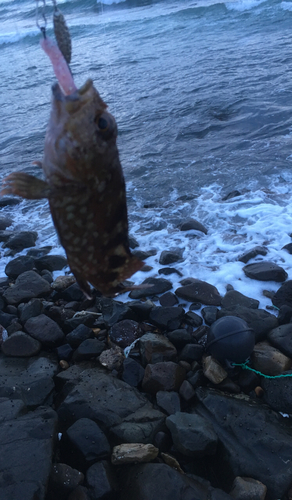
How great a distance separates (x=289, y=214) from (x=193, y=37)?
65.9 feet

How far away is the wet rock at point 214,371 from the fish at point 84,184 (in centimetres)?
262

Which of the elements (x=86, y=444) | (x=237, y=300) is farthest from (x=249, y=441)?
(x=237, y=300)

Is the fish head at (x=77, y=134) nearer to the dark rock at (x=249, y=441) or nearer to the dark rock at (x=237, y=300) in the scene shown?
the dark rock at (x=249, y=441)

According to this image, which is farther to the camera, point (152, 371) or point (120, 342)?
point (120, 342)

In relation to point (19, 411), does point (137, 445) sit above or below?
below

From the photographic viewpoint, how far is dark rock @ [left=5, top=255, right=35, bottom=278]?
6.77 meters

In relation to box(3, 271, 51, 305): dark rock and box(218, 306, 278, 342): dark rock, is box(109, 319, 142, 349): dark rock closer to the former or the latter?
box(218, 306, 278, 342): dark rock

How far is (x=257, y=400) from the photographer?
13.9 ft

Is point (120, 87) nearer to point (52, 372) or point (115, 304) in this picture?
point (115, 304)

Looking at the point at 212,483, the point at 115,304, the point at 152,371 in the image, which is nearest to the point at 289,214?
the point at 115,304

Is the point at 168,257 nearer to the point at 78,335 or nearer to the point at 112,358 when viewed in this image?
the point at 78,335

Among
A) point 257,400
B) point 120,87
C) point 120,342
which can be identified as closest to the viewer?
point 257,400

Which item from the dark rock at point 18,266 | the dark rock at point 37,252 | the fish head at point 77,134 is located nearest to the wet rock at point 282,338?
the fish head at point 77,134

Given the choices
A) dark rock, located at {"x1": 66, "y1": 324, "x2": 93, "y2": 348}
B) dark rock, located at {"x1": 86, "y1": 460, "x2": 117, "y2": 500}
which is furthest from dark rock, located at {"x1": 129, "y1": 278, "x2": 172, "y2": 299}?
dark rock, located at {"x1": 86, "y1": 460, "x2": 117, "y2": 500}
